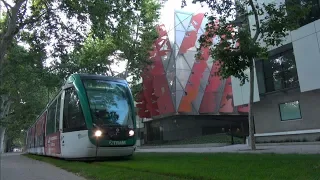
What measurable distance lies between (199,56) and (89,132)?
601 centimetres

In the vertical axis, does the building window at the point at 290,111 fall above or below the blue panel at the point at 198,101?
below

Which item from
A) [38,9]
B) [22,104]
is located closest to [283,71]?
[38,9]

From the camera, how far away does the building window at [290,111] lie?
19250 millimetres

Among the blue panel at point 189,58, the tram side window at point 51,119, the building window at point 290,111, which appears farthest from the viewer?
the blue panel at point 189,58

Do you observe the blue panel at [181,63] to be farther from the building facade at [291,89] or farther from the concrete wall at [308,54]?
the concrete wall at [308,54]

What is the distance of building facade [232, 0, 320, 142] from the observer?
17053mm

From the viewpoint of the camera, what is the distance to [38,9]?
55.2 ft

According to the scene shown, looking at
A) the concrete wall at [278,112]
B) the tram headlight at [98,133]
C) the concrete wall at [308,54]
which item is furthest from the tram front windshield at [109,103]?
the concrete wall at [278,112]

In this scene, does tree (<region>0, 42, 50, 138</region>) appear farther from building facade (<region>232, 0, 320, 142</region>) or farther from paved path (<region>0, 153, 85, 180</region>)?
building facade (<region>232, 0, 320, 142</region>)

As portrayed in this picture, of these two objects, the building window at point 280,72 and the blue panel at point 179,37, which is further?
the blue panel at point 179,37

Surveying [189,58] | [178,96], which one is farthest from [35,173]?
[189,58]

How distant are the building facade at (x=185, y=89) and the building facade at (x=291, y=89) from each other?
14.1m

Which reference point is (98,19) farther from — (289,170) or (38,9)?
(289,170)

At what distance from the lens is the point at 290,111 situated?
19.8 meters
